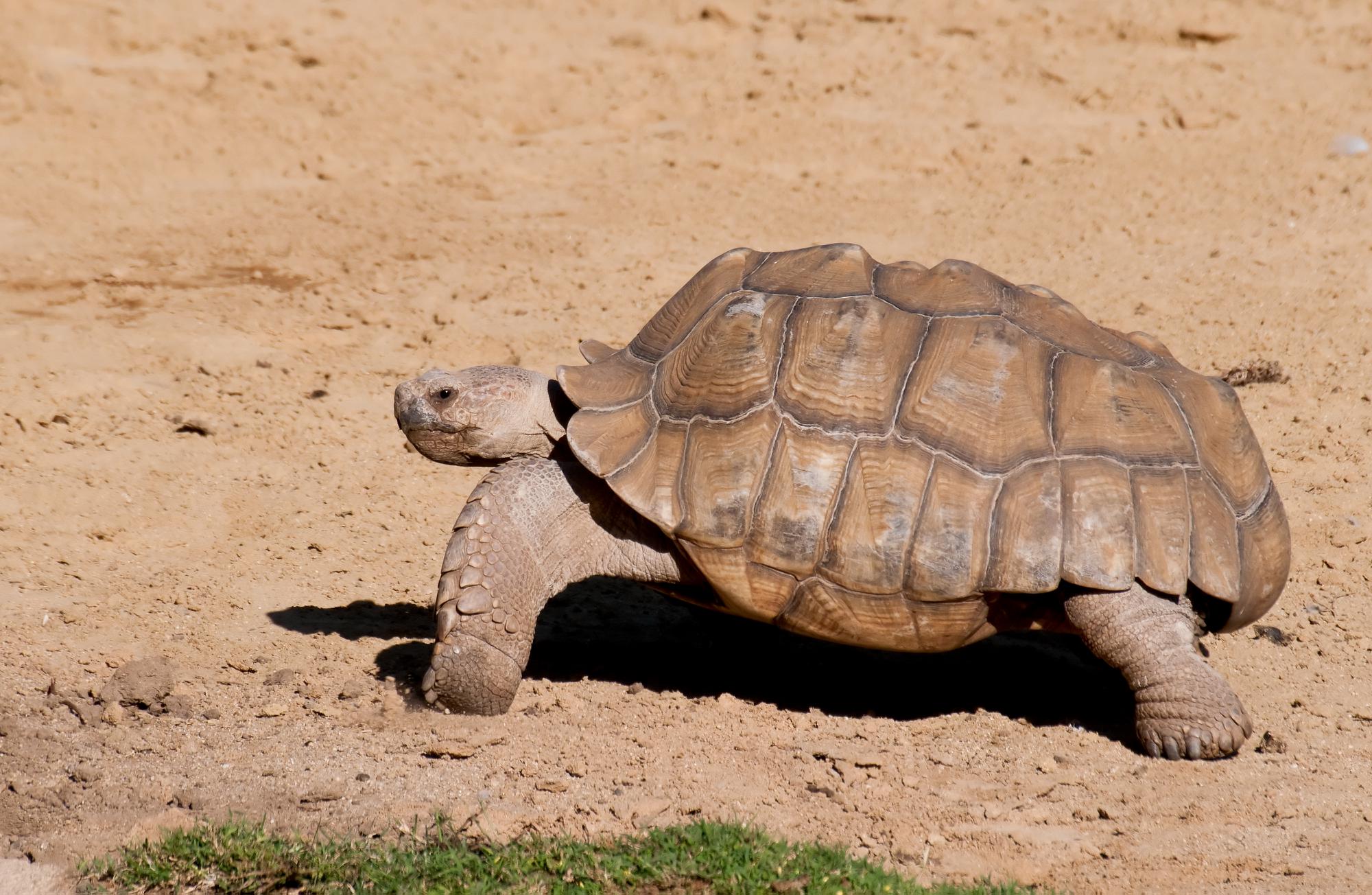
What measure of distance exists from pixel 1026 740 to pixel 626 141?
675cm

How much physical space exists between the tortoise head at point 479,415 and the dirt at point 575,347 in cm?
81

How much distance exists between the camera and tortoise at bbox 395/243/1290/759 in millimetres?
4250

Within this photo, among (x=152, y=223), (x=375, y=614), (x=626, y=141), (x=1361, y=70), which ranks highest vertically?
(x=1361, y=70)

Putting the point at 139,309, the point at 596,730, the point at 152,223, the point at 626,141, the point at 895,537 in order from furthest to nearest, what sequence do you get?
the point at 626,141 → the point at 152,223 → the point at 139,309 → the point at 596,730 → the point at 895,537

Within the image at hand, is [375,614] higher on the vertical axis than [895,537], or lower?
lower

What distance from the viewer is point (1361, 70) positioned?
10867mm

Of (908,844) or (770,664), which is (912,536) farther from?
(770,664)

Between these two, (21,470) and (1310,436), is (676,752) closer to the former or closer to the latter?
(21,470)

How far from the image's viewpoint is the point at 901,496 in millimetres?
4242

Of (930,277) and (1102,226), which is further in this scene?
(1102,226)

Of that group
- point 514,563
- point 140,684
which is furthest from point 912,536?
point 140,684

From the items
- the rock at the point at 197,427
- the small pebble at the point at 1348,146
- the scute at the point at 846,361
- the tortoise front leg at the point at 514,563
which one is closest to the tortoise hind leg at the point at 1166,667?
the scute at the point at 846,361

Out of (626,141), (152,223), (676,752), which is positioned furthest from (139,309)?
(676,752)

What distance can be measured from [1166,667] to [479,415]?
2.40m
